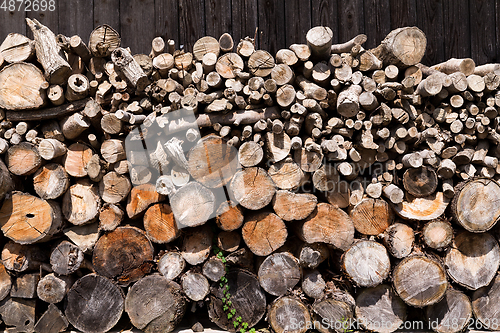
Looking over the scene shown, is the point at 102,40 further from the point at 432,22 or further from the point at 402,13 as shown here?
the point at 432,22

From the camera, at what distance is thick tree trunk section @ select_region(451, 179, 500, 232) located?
277 cm

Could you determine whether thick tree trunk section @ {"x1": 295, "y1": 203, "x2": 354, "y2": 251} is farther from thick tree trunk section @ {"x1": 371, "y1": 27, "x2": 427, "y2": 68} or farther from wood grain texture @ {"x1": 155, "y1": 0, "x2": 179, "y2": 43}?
wood grain texture @ {"x1": 155, "y1": 0, "x2": 179, "y2": 43}

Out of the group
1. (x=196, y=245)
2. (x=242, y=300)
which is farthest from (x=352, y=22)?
(x=242, y=300)

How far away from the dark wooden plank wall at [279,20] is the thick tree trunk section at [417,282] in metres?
2.30

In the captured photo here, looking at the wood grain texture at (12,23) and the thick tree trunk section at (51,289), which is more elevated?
the wood grain texture at (12,23)

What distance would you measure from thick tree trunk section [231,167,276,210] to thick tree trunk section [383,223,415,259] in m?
1.08

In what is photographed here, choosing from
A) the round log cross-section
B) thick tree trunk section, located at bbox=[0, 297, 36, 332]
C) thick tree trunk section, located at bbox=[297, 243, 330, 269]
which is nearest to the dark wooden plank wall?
the round log cross-section

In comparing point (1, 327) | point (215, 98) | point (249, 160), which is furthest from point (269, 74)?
point (1, 327)

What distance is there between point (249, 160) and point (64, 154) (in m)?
1.63

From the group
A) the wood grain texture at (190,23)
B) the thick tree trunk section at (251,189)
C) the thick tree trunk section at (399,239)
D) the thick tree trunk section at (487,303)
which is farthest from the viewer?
the wood grain texture at (190,23)

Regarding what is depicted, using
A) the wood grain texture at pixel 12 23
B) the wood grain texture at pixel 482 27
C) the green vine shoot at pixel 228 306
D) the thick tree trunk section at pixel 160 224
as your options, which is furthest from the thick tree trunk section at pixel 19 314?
the wood grain texture at pixel 482 27

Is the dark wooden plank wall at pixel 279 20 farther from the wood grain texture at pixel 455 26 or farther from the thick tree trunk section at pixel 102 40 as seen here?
the thick tree trunk section at pixel 102 40

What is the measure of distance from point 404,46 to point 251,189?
5.92 ft

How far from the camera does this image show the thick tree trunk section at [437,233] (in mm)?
2791
